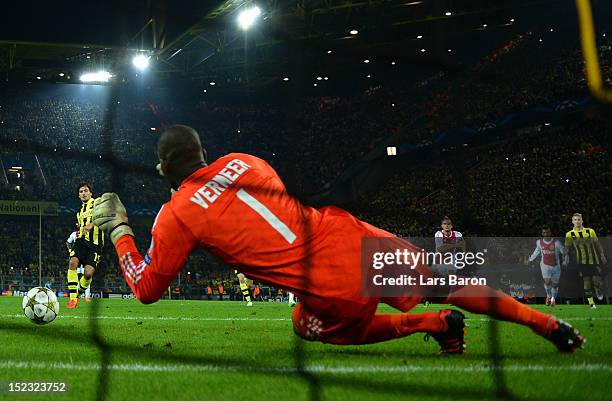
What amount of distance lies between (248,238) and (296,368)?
2.87 ft

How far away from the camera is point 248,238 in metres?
3.46

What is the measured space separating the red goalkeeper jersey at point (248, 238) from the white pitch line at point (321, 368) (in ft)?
1.61

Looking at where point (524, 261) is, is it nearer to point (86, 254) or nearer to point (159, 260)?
point (86, 254)

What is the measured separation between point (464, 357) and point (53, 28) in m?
3.99

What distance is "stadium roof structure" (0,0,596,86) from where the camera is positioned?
6.75 metres

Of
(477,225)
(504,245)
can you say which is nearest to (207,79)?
(504,245)

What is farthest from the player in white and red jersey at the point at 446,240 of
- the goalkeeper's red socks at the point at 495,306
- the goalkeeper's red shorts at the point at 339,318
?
the goalkeeper's red shorts at the point at 339,318

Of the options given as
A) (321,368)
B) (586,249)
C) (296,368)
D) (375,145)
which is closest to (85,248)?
(375,145)

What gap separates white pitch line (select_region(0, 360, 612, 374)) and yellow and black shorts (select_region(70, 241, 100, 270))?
7091 millimetres

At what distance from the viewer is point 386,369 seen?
3820 mm

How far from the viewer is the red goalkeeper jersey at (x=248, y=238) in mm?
3385

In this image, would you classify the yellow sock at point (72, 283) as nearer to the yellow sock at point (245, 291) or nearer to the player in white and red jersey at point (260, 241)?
the yellow sock at point (245, 291)

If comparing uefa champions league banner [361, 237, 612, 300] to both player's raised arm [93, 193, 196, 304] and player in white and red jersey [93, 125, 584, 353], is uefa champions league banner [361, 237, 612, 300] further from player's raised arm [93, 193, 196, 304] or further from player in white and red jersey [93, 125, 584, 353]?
player's raised arm [93, 193, 196, 304]

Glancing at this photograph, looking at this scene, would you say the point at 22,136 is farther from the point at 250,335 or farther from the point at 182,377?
the point at 182,377
